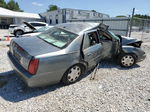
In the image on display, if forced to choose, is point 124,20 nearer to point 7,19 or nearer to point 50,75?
point 50,75

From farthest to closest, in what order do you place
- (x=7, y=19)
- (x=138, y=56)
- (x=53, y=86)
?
1. (x=7, y=19)
2. (x=138, y=56)
3. (x=53, y=86)

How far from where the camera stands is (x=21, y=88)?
128 inches

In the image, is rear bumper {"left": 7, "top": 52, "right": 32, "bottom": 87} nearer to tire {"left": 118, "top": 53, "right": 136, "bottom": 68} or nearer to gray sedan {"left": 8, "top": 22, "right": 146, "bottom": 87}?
gray sedan {"left": 8, "top": 22, "right": 146, "bottom": 87}

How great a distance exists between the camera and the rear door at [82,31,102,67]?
353 centimetres

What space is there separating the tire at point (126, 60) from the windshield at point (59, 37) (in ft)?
7.83

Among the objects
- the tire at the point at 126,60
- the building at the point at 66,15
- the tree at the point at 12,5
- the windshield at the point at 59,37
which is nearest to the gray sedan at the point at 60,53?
the windshield at the point at 59,37

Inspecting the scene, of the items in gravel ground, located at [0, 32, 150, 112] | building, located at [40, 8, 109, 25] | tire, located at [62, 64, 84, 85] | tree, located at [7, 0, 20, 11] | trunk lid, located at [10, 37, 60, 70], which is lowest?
gravel ground, located at [0, 32, 150, 112]

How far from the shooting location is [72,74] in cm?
341

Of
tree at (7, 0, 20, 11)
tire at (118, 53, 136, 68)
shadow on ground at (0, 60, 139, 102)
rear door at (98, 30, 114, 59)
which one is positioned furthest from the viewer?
tree at (7, 0, 20, 11)

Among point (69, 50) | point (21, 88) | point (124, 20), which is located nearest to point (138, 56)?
point (69, 50)

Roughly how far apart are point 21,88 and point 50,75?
0.95m

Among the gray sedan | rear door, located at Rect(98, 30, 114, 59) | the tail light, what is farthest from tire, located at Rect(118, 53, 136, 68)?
the tail light

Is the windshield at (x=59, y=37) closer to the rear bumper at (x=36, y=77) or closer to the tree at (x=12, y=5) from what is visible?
the rear bumper at (x=36, y=77)

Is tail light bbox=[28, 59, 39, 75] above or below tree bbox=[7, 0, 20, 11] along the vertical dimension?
below
